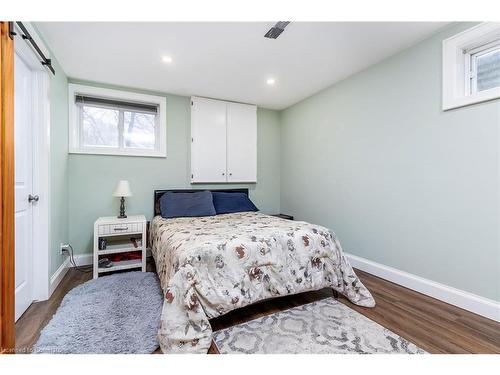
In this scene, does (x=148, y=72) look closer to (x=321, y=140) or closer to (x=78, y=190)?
(x=78, y=190)

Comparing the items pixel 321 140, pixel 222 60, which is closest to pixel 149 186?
pixel 222 60

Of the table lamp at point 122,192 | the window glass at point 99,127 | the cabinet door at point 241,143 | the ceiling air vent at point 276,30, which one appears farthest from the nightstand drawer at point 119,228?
the ceiling air vent at point 276,30

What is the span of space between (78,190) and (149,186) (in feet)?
2.74

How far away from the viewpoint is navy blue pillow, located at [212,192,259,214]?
325 cm

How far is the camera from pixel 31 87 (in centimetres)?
196

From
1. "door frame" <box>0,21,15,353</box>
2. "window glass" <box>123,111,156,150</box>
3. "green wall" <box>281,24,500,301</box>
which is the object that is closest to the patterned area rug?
"green wall" <box>281,24,500,301</box>

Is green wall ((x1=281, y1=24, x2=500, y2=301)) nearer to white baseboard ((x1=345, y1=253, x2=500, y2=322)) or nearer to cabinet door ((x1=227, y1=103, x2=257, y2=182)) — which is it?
white baseboard ((x1=345, y1=253, x2=500, y2=322))

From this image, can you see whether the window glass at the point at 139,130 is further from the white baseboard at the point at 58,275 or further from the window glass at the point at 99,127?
the white baseboard at the point at 58,275

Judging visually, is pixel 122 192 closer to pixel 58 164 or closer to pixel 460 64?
pixel 58 164

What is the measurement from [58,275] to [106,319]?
112 centimetres

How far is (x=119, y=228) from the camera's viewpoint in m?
2.59

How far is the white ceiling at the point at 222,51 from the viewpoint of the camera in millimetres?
1941

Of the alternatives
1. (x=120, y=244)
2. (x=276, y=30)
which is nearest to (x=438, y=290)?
(x=276, y=30)
